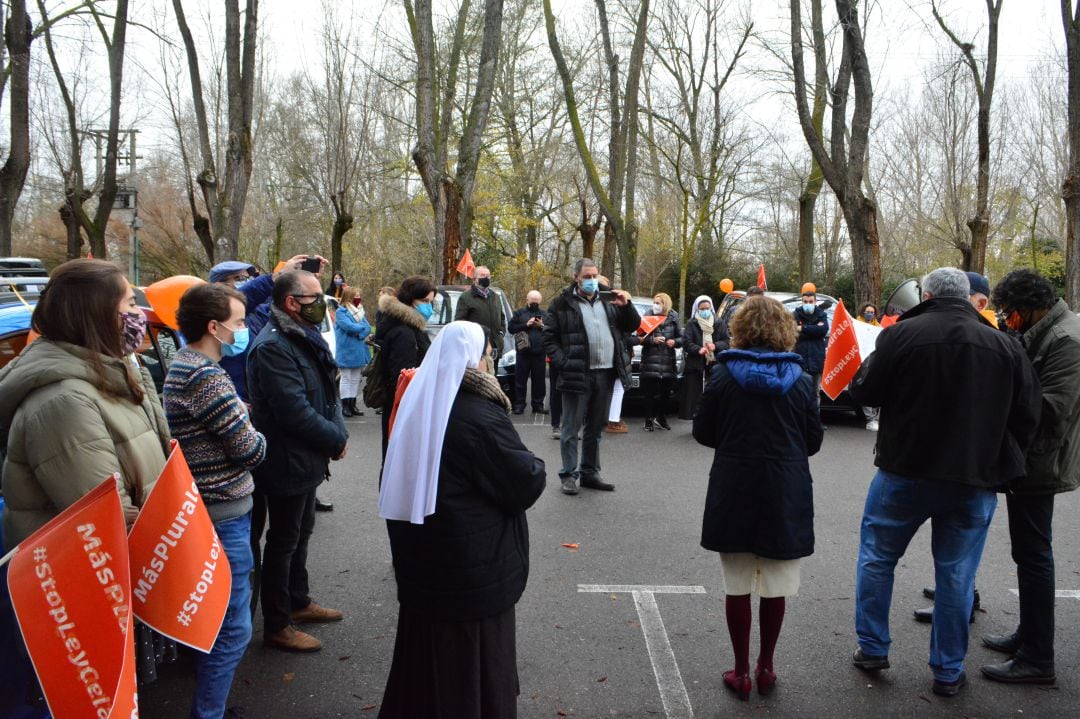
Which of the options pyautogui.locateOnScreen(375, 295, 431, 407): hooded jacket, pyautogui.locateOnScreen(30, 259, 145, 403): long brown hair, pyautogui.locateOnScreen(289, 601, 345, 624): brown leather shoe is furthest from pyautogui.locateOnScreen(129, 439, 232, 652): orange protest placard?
pyautogui.locateOnScreen(375, 295, 431, 407): hooded jacket

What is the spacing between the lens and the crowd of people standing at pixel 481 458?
2.66m

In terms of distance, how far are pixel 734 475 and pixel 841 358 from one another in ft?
9.60

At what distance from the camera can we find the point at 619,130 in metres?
22.3

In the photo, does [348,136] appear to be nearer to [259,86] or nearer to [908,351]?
[259,86]

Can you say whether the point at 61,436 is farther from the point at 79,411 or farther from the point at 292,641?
the point at 292,641

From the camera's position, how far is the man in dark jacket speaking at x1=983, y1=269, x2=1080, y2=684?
3.76 meters

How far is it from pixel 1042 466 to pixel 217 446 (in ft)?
12.1

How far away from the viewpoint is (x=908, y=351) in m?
3.60

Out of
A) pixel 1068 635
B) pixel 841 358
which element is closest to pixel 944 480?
pixel 1068 635

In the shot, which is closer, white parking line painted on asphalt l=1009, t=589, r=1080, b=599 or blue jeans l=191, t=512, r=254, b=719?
blue jeans l=191, t=512, r=254, b=719

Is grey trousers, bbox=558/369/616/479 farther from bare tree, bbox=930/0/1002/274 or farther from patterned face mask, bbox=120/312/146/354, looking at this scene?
bare tree, bbox=930/0/1002/274

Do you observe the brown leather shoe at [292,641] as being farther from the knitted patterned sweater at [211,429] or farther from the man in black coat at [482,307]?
the man in black coat at [482,307]

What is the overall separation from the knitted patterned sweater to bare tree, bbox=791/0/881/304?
528 inches

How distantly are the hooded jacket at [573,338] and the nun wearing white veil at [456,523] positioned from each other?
169 inches
